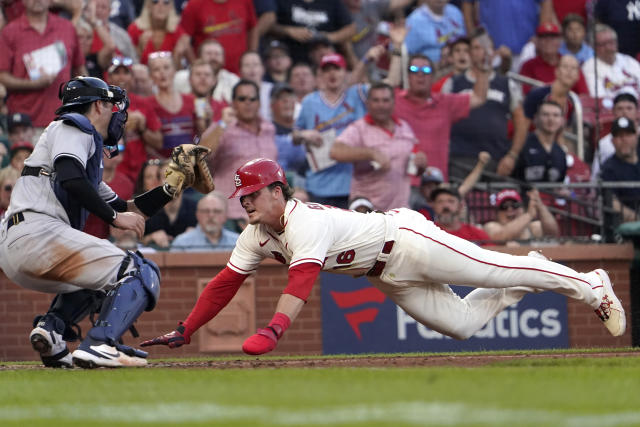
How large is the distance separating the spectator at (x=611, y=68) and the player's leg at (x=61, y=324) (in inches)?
295

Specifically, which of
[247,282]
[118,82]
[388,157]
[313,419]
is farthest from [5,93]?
[313,419]

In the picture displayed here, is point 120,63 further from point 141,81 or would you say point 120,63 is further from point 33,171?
point 33,171

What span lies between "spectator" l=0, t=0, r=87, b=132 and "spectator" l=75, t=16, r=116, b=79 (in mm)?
500

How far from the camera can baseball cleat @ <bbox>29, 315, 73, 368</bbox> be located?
22.1 feet

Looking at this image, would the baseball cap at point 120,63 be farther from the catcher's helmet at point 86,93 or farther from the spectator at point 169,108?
the catcher's helmet at point 86,93

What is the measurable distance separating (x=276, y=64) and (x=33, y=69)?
286 centimetres

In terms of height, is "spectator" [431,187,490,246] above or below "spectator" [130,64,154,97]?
below

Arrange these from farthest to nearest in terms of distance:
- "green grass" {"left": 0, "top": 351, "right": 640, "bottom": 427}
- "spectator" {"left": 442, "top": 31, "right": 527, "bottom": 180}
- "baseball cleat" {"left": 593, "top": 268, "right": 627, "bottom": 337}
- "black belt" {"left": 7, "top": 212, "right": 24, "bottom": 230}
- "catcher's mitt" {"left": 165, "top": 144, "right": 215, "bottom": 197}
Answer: "spectator" {"left": 442, "top": 31, "right": 527, "bottom": 180}, "baseball cleat" {"left": 593, "top": 268, "right": 627, "bottom": 337}, "catcher's mitt" {"left": 165, "top": 144, "right": 215, "bottom": 197}, "black belt" {"left": 7, "top": 212, "right": 24, "bottom": 230}, "green grass" {"left": 0, "top": 351, "right": 640, "bottom": 427}

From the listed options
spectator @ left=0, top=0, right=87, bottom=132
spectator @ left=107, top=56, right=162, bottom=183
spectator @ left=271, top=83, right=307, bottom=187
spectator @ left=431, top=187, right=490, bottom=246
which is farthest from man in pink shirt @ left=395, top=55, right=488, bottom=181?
spectator @ left=0, top=0, right=87, bottom=132

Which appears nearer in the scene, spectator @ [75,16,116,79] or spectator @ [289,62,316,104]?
spectator @ [75,16,116,79]

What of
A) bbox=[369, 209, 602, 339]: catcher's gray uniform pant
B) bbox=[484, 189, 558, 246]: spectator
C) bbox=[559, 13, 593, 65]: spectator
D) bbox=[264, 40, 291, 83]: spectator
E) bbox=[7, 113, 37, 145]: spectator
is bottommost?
bbox=[369, 209, 602, 339]: catcher's gray uniform pant

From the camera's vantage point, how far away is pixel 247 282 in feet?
35.6

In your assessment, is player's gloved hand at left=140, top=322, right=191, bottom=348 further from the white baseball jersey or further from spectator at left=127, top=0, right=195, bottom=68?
spectator at left=127, top=0, right=195, bottom=68

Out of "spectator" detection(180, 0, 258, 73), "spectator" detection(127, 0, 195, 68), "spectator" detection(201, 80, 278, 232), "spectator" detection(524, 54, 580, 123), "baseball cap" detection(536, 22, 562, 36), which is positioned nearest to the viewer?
"spectator" detection(201, 80, 278, 232)
